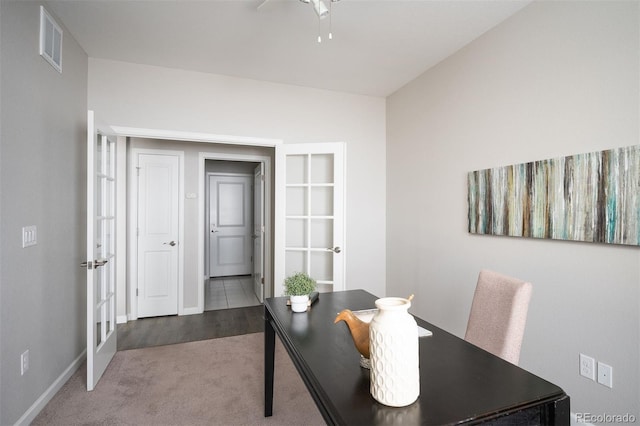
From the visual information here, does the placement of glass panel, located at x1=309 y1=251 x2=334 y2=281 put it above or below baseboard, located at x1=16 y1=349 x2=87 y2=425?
above

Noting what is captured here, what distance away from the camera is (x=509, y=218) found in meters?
2.27

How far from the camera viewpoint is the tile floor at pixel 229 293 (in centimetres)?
450

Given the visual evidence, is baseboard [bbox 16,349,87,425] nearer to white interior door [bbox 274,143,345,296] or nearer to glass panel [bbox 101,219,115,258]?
glass panel [bbox 101,219,115,258]

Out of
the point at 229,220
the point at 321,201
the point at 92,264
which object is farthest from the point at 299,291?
the point at 229,220

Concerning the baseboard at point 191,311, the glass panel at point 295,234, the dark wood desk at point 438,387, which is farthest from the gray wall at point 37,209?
the glass panel at point 295,234

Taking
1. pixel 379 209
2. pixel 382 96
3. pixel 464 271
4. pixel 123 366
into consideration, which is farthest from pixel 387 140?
pixel 123 366

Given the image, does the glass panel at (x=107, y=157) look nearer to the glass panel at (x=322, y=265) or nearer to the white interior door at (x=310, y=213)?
the white interior door at (x=310, y=213)

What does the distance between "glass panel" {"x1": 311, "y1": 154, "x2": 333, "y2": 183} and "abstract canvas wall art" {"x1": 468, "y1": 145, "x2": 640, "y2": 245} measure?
5.00ft

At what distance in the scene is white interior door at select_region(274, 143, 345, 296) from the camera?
336 centimetres

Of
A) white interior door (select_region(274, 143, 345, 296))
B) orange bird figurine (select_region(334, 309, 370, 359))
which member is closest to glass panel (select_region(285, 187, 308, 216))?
white interior door (select_region(274, 143, 345, 296))

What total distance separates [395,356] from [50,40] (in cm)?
288

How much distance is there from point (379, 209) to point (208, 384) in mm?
2544

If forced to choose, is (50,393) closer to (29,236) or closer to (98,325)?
(98,325)

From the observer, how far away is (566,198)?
1.89 meters
